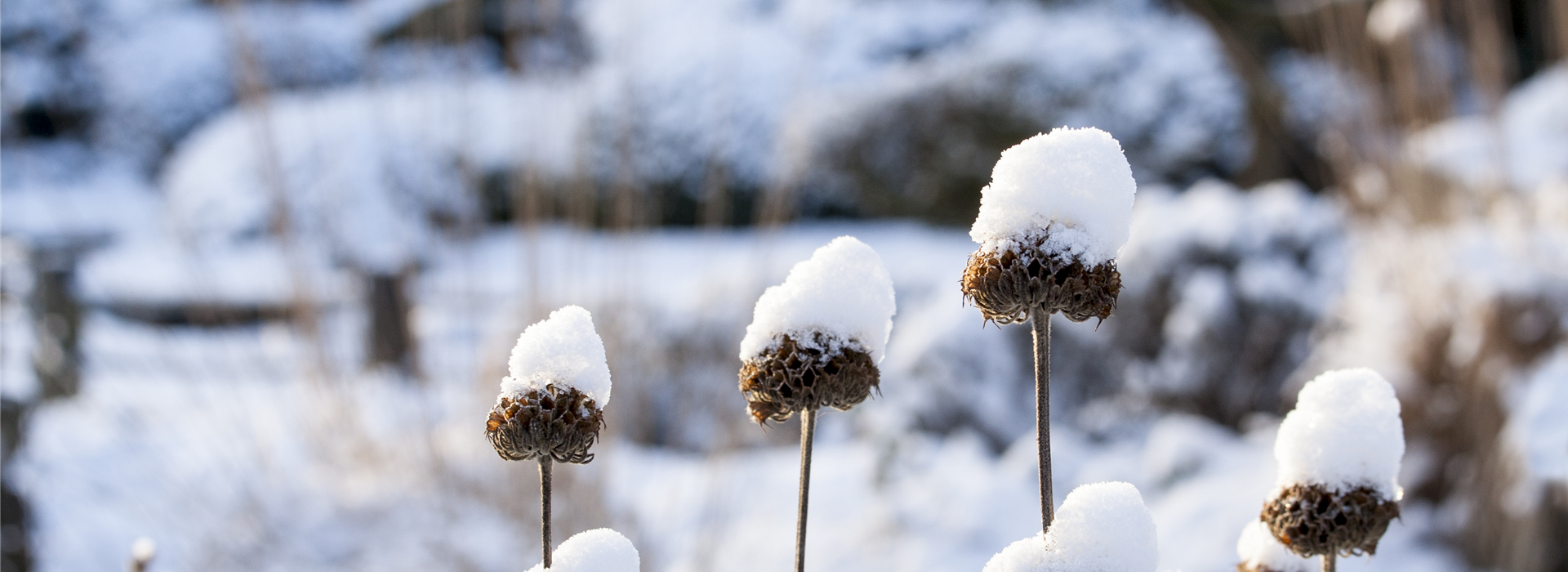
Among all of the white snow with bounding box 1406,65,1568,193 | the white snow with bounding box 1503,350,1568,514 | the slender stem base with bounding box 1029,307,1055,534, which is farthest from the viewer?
the white snow with bounding box 1406,65,1568,193

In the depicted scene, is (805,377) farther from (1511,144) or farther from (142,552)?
(1511,144)

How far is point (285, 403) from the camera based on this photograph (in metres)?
2.29

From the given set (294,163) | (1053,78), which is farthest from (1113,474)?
(294,163)

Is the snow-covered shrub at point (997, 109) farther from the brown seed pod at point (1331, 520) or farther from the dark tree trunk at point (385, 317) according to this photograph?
the brown seed pod at point (1331, 520)

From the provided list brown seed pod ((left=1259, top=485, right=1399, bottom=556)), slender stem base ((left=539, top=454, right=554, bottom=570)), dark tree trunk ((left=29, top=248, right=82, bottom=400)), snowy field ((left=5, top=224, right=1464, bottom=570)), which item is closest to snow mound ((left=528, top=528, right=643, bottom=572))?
slender stem base ((left=539, top=454, right=554, bottom=570))

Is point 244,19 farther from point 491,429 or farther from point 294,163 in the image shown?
point 294,163

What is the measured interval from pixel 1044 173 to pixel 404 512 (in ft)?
6.45

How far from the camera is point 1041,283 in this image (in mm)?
370

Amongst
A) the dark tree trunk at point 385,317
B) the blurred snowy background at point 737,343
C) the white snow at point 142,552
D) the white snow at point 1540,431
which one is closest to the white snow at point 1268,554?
the white snow at point 142,552

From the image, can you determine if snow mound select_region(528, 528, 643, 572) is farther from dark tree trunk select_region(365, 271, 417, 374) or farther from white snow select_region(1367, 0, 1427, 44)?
dark tree trunk select_region(365, 271, 417, 374)

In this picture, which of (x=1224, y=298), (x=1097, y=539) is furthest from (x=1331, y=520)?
(x=1224, y=298)

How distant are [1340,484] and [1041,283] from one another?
17cm

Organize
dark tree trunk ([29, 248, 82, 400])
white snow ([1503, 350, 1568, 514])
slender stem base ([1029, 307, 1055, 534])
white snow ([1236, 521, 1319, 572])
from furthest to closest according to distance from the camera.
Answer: dark tree trunk ([29, 248, 82, 400])
white snow ([1503, 350, 1568, 514])
white snow ([1236, 521, 1319, 572])
slender stem base ([1029, 307, 1055, 534])

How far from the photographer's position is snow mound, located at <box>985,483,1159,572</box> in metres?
0.37
